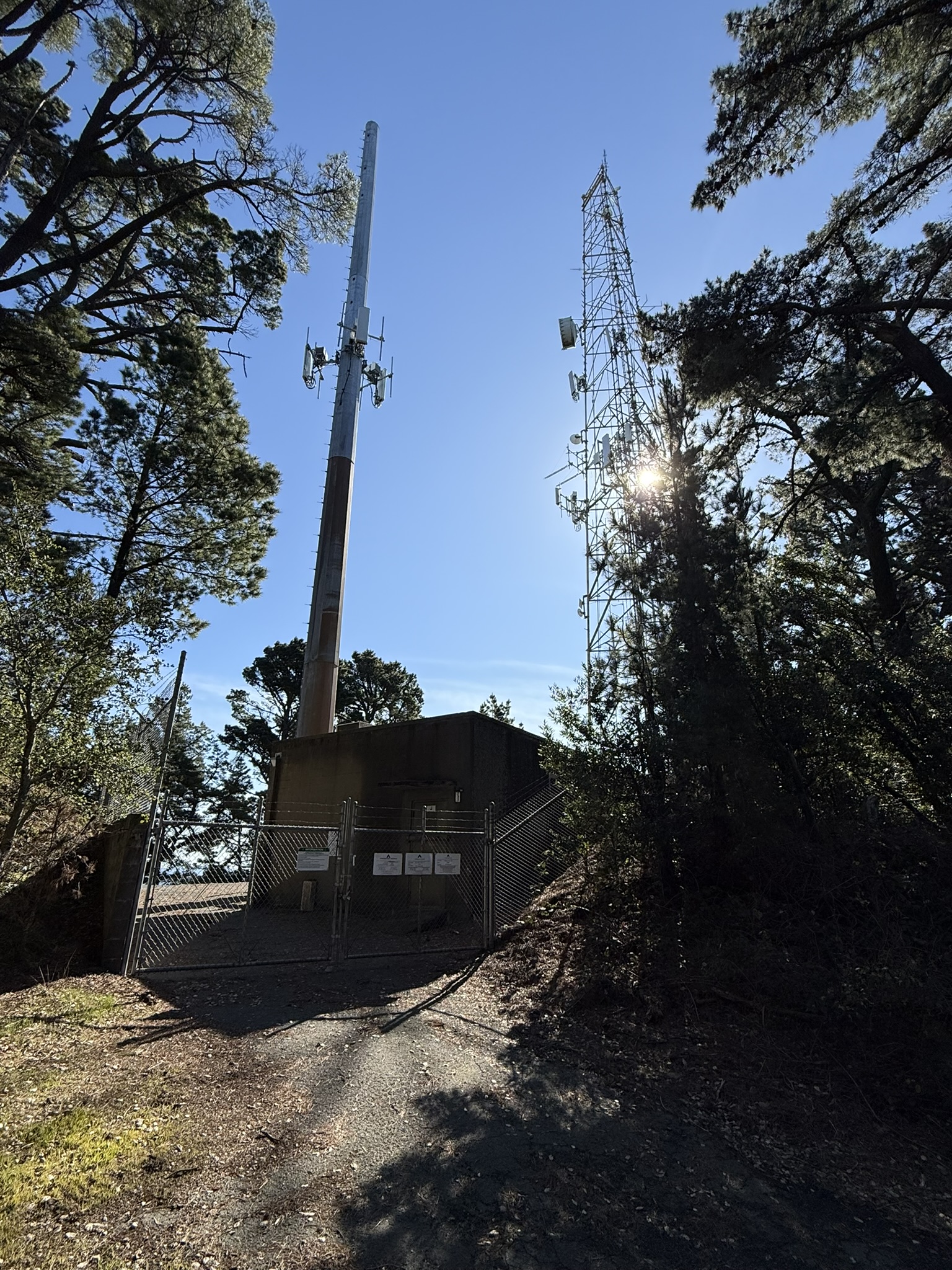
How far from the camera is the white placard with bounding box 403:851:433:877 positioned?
8688 mm

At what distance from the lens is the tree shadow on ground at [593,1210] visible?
118 inches

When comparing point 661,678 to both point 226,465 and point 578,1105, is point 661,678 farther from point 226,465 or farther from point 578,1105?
point 226,465

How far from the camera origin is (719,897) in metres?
6.96

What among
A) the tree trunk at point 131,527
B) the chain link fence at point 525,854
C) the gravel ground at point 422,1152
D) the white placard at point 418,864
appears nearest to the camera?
the gravel ground at point 422,1152

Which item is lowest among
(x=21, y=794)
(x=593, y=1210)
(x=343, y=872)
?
(x=593, y=1210)

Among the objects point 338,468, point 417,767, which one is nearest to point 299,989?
point 417,767

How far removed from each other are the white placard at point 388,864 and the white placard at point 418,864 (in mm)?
102

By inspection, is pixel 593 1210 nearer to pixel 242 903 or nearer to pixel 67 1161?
pixel 67 1161

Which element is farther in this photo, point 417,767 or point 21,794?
point 417,767

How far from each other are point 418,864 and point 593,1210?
5625mm

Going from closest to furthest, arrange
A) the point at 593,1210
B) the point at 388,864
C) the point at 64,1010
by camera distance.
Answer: the point at 593,1210 < the point at 64,1010 < the point at 388,864

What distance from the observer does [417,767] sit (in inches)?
513

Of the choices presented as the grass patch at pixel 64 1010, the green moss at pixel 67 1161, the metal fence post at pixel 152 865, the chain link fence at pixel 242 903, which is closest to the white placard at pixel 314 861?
the chain link fence at pixel 242 903

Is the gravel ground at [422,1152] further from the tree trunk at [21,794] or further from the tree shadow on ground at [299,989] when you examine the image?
the tree trunk at [21,794]
